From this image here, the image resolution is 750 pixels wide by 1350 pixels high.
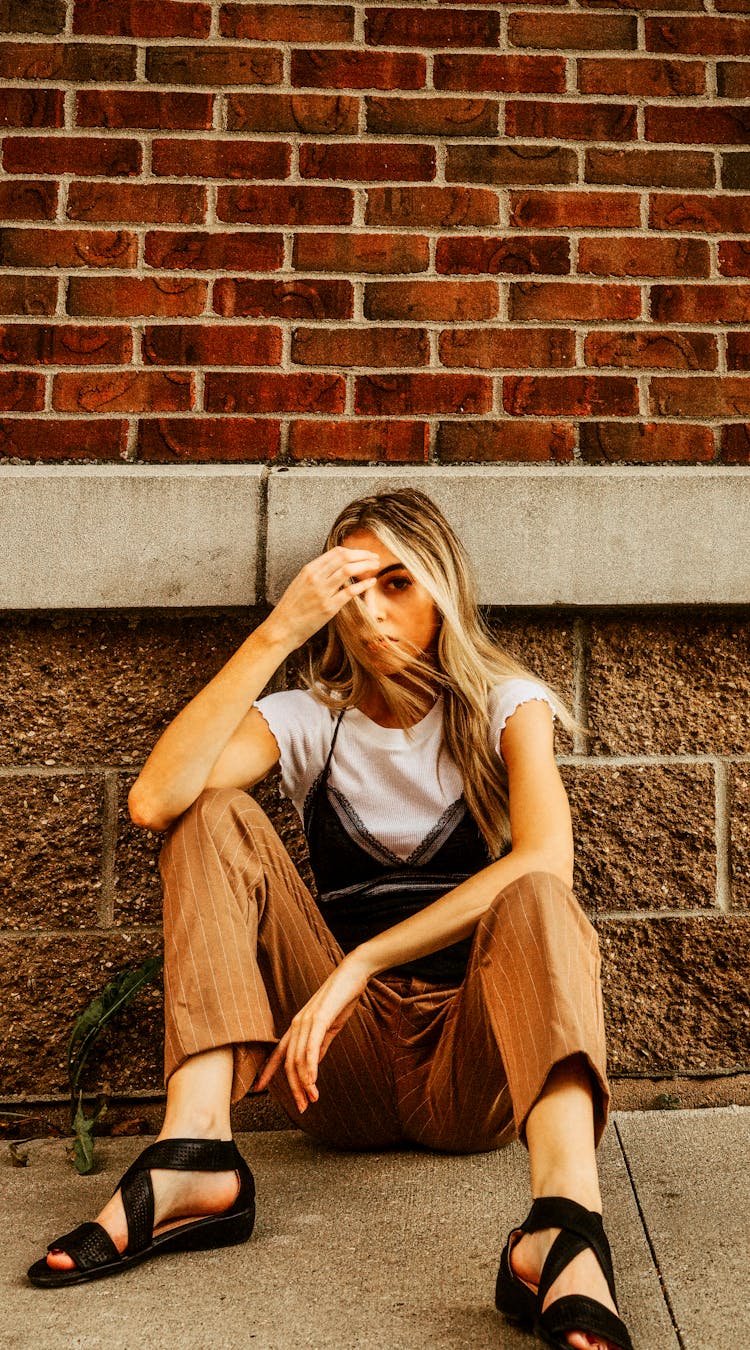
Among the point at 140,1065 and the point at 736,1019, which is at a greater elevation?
the point at 736,1019

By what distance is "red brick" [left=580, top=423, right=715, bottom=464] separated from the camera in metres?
2.68

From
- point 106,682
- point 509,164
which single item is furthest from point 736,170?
point 106,682

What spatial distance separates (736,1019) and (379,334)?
1.81 metres

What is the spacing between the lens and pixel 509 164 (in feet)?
8.84

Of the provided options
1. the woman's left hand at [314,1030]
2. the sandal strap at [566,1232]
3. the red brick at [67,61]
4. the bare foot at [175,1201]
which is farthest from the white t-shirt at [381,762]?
the red brick at [67,61]

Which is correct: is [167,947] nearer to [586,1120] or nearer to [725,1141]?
[586,1120]

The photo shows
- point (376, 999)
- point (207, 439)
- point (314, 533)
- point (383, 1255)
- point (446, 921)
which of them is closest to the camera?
point (383, 1255)

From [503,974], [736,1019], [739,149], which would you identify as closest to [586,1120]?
[503,974]

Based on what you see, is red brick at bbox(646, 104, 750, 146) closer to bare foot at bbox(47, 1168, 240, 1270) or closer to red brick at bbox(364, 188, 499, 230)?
red brick at bbox(364, 188, 499, 230)

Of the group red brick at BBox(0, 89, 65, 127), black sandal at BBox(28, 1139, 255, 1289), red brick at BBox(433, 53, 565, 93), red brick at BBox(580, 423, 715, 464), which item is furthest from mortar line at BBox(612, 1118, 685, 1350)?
red brick at BBox(0, 89, 65, 127)

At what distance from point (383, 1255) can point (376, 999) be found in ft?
1.50

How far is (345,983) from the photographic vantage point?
198cm

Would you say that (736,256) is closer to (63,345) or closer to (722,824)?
(722,824)

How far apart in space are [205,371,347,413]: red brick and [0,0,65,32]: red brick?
0.91 m
